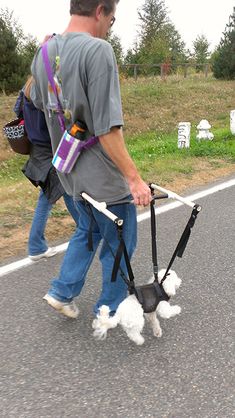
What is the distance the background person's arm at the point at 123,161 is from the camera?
7.52ft

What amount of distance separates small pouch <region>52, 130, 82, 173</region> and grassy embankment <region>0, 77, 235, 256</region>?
185 cm

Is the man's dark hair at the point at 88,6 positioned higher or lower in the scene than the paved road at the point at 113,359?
higher

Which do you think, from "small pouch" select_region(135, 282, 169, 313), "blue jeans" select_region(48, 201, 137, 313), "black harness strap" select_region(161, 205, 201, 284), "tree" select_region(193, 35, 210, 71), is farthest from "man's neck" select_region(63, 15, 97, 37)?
"tree" select_region(193, 35, 210, 71)

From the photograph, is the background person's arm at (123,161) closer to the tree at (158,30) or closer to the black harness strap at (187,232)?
the black harness strap at (187,232)

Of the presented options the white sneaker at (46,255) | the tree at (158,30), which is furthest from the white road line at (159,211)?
the tree at (158,30)

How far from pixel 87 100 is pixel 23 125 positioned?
1.25 m

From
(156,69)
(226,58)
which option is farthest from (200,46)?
(226,58)

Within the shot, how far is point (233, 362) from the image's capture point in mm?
2574

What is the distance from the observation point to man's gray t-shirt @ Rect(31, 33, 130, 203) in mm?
2195

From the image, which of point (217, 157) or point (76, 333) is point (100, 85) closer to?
point (76, 333)

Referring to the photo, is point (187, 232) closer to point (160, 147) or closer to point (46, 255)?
point (46, 255)

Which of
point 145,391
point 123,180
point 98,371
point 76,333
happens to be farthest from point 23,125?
point 145,391

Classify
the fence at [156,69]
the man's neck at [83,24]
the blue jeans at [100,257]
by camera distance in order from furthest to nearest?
the fence at [156,69] < the blue jeans at [100,257] < the man's neck at [83,24]

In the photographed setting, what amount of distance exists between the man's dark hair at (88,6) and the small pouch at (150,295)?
148 centimetres
